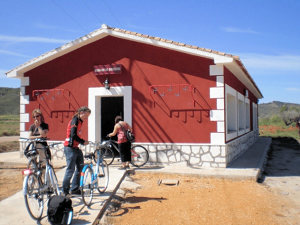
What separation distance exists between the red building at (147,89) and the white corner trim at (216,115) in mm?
29

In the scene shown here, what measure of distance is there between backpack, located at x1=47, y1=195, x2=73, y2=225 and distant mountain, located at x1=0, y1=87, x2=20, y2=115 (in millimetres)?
85831

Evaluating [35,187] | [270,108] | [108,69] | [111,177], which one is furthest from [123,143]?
[270,108]

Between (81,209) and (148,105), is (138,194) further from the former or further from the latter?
(148,105)

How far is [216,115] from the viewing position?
8.27m

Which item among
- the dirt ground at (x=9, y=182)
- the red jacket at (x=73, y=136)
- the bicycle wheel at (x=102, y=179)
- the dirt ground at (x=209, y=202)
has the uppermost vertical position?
the red jacket at (x=73, y=136)

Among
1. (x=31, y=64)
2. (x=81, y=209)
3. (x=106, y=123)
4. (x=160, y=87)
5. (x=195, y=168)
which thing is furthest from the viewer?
(x=106, y=123)

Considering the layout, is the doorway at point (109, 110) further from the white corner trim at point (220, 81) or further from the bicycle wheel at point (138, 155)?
the white corner trim at point (220, 81)

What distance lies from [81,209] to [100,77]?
528 centimetres

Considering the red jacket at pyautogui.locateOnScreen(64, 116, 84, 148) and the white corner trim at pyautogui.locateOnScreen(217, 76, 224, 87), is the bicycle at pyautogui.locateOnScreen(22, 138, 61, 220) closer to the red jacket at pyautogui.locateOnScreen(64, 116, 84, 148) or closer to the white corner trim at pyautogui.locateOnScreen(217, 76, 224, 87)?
the red jacket at pyautogui.locateOnScreen(64, 116, 84, 148)

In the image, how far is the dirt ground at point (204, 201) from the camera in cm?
479

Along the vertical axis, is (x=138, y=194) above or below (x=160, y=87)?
below

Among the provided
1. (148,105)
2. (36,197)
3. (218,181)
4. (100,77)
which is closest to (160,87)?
(148,105)

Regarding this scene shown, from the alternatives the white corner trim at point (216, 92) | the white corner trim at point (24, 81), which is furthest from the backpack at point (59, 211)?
the white corner trim at point (24, 81)

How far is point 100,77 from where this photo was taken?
9.29 metres
